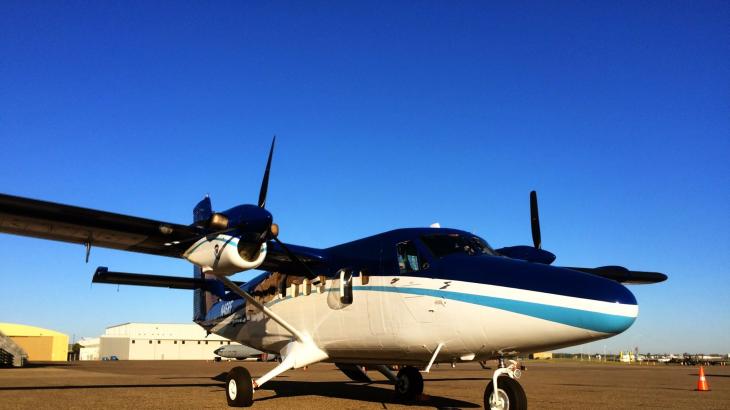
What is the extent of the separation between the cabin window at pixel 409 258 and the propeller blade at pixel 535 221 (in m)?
3.63

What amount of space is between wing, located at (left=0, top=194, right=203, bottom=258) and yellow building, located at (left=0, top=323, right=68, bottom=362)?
186 ft

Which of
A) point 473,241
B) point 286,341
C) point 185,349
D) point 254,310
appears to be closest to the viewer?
point 473,241

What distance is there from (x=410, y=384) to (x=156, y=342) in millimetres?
72699

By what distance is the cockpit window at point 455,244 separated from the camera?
28.2ft

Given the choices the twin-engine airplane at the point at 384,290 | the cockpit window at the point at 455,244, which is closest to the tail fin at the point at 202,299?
the twin-engine airplane at the point at 384,290

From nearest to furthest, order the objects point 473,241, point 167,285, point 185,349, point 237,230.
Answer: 1. point 473,241
2. point 237,230
3. point 167,285
4. point 185,349

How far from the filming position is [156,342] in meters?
76.2

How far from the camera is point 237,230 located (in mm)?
9508

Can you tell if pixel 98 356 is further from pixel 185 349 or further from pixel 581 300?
pixel 581 300

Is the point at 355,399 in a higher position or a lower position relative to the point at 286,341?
lower

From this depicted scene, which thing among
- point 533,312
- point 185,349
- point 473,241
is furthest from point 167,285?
point 185,349

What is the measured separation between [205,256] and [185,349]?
73.0m

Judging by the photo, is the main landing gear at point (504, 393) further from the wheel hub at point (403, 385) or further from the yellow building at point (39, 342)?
the yellow building at point (39, 342)

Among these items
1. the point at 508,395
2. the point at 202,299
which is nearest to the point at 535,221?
the point at 508,395
